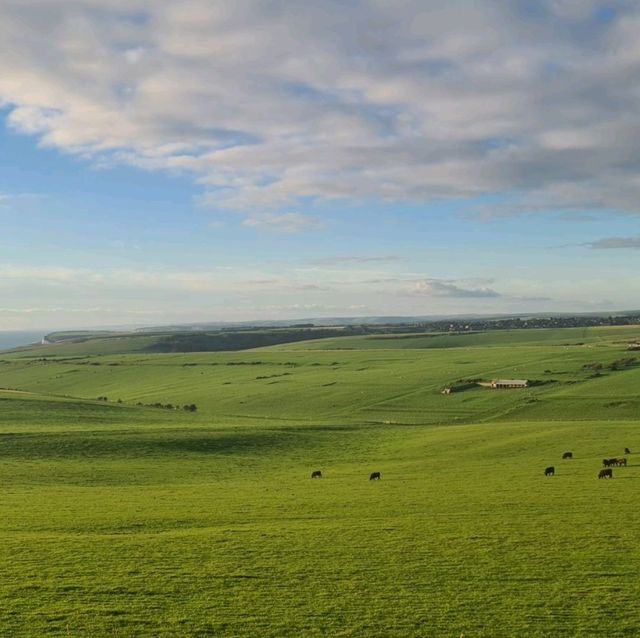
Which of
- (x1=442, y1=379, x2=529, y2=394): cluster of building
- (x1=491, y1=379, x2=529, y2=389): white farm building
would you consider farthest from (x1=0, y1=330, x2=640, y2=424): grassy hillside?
(x1=491, y1=379, x2=529, y2=389): white farm building

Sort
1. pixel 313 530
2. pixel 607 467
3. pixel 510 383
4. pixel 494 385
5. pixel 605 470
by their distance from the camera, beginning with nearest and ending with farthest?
1. pixel 313 530
2. pixel 605 470
3. pixel 607 467
4. pixel 510 383
5. pixel 494 385

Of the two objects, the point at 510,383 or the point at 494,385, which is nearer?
the point at 510,383

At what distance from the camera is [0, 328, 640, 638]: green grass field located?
17.1m

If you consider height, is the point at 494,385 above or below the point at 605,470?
below

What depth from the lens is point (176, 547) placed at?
925 inches

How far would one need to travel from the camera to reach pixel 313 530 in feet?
85.3

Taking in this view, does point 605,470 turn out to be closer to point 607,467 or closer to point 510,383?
point 607,467

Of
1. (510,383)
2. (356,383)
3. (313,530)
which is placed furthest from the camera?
(356,383)

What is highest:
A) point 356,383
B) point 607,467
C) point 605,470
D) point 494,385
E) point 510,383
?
point 605,470

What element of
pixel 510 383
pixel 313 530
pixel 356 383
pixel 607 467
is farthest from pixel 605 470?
pixel 356 383

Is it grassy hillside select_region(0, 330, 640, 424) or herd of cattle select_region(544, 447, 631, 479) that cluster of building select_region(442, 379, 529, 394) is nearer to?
grassy hillside select_region(0, 330, 640, 424)

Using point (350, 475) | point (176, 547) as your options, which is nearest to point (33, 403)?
point (350, 475)

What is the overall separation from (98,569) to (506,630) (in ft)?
39.5

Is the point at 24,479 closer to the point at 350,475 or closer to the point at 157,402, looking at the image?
the point at 350,475
